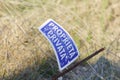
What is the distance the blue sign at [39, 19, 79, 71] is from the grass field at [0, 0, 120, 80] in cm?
34

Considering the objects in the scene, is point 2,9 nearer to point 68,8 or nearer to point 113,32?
point 68,8

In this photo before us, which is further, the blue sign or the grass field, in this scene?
the grass field

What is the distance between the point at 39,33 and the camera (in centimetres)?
211

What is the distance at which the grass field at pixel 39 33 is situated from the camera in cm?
204

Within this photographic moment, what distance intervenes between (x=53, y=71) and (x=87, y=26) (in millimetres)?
347

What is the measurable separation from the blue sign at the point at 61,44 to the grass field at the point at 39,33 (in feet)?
1.11

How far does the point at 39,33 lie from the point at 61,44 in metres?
0.42

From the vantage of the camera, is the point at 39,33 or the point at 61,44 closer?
the point at 61,44

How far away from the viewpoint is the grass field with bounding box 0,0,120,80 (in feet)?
6.68

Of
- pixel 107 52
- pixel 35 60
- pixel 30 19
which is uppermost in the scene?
pixel 30 19

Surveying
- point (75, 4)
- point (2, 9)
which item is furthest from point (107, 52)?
point (2, 9)

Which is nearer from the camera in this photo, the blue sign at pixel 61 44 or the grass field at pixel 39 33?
the blue sign at pixel 61 44

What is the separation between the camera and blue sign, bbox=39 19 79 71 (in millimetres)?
1688

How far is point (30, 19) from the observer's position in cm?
215
